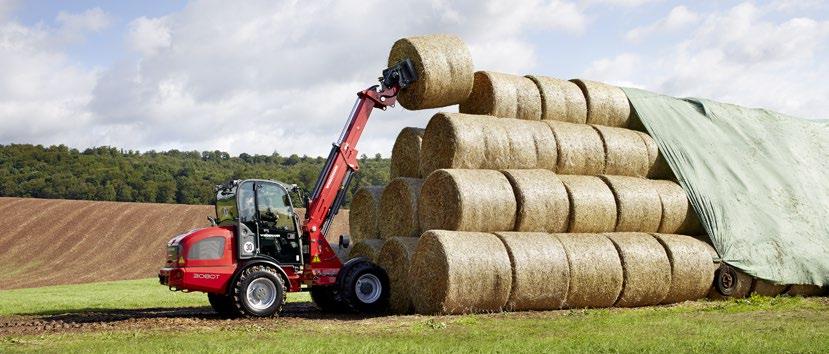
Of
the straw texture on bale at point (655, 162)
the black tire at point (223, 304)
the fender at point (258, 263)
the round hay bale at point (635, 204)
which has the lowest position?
the black tire at point (223, 304)

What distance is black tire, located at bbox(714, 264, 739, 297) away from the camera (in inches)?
610

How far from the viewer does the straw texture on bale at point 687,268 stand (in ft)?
48.2

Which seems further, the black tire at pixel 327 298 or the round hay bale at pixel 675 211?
the round hay bale at pixel 675 211

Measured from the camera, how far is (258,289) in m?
12.7

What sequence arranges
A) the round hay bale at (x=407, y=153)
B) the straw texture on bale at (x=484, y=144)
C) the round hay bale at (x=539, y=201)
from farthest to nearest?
the round hay bale at (x=407, y=153) < the straw texture on bale at (x=484, y=144) < the round hay bale at (x=539, y=201)

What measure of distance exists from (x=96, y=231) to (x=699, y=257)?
87.4ft

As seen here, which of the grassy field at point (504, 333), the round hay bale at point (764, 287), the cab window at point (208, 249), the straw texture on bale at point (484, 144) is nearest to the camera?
the grassy field at point (504, 333)

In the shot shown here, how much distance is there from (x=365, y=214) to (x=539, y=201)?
3541mm

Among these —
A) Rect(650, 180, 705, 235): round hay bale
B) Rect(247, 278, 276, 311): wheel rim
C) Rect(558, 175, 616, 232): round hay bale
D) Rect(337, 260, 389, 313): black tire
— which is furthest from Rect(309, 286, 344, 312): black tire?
Rect(650, 180, 705, 235): round hay bale

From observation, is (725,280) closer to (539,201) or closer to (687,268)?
(687,268)

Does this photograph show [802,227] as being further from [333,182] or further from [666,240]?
[333,182]

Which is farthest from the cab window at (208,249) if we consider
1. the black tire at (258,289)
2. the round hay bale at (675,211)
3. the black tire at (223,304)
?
the round hay bale at (675,211)

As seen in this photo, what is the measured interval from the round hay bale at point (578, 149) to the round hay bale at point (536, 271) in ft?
6.20

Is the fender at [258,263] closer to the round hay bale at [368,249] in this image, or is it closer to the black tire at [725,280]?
the round hay bale at [368,249]
